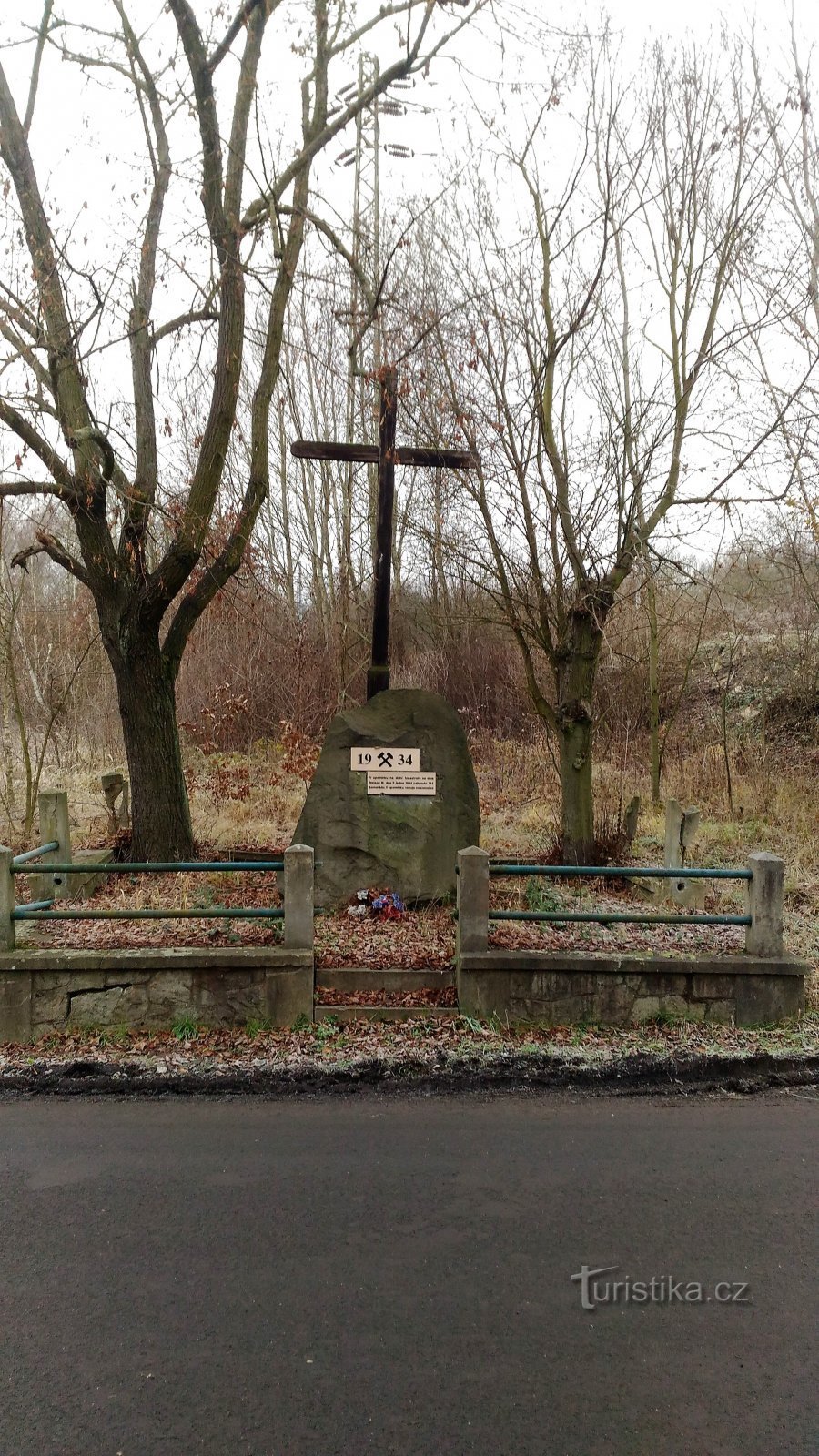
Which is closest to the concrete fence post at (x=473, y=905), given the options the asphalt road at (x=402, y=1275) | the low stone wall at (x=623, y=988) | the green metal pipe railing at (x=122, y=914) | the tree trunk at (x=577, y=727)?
the low stone wall at (x=623, y=988)

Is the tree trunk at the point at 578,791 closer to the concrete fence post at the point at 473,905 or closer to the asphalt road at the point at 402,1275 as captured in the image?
the concrete fence post at the point at 473,905

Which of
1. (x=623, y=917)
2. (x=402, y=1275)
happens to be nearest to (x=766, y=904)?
(x=623, y=917)

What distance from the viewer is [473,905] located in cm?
610

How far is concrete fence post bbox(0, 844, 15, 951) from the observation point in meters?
6.09

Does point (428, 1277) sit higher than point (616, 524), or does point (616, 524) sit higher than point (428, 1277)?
point (616, 524)

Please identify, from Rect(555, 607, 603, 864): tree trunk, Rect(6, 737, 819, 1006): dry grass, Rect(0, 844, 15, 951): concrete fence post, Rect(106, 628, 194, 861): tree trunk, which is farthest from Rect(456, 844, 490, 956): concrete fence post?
Rect(106, 628, 194, 861): tree trunk

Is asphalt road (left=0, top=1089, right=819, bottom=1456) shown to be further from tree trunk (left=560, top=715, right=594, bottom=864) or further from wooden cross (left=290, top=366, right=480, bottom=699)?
wooden cross (left=290, top=366, right=480, bottom=699)

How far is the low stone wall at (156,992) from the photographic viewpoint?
5.97 meters

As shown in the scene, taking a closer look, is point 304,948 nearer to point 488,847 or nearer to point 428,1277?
point 428,1277

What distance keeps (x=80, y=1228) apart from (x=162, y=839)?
535 centimetres

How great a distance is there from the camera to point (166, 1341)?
3.21 meters

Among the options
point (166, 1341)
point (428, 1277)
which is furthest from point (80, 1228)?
point (428, 1277)

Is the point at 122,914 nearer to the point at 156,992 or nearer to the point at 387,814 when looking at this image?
the point at 156,992

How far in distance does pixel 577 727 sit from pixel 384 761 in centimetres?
224
